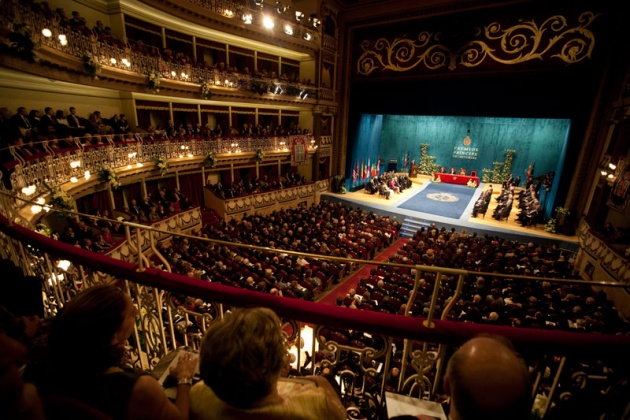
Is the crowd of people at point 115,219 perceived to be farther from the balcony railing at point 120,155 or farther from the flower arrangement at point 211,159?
the flower arrangement at point 211,159

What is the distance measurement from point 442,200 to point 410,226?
16.5 ft

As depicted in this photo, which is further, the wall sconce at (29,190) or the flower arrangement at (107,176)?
the flower arrangement at (107,176)

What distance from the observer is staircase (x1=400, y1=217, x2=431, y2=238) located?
51.8 feet

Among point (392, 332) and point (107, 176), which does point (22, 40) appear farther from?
point (392, 332)

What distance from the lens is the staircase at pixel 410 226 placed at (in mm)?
15797

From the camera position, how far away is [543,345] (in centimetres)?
143

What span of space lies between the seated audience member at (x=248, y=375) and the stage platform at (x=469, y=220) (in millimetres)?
15440

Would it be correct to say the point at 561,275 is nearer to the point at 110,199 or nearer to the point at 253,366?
the point at 253,366

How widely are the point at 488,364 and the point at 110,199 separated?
13779 millimetres

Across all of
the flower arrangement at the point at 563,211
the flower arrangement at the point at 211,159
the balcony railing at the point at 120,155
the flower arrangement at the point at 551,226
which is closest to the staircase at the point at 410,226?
the flower arrangement at the point at 551,226

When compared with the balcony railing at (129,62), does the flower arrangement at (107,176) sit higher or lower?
lower

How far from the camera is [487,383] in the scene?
3.35ft

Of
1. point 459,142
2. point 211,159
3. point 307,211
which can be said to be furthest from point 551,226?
point 211,159

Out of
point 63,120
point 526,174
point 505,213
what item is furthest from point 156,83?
point 526,174
